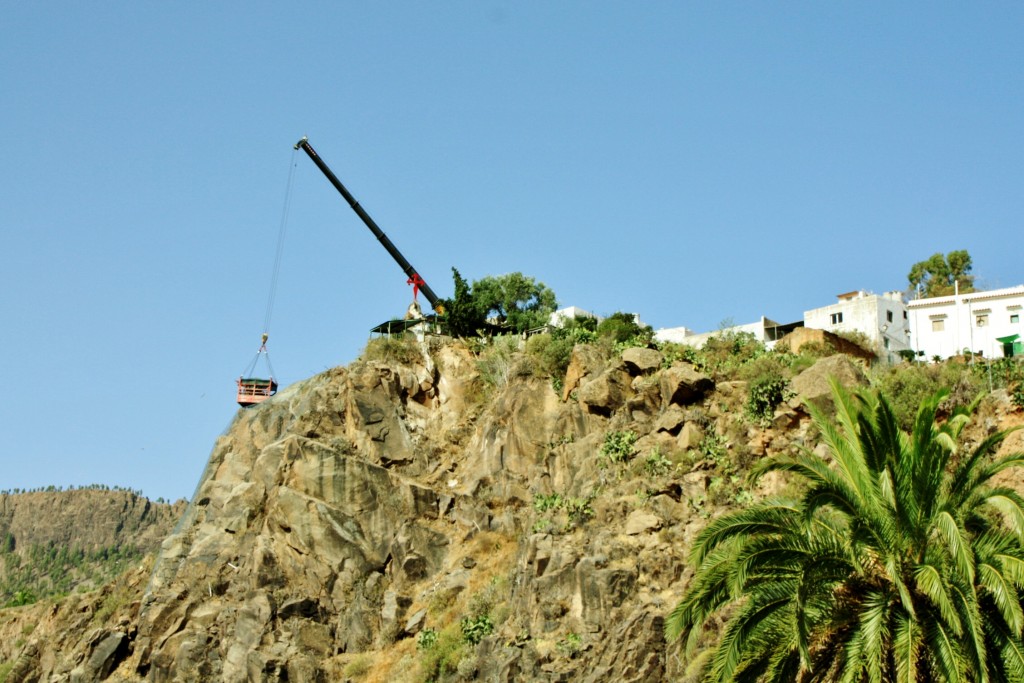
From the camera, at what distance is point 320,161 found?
61875 millimetres

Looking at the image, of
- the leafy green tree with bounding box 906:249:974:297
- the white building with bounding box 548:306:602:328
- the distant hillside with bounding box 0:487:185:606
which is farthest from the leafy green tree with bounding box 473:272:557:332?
the distant hillside with bounding box 0:487:185:606

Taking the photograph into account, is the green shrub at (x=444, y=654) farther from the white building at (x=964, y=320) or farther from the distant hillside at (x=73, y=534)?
the distant hillside at (x=73, y=534)

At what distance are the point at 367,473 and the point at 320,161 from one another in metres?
23.6

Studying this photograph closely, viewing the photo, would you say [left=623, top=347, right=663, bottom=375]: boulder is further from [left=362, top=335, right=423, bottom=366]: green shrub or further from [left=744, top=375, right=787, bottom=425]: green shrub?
[left=362, top=335, right=423, bottom=366]: green shrub

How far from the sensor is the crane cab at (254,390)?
53.5 metres

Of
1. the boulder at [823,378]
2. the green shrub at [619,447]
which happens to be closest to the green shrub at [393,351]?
the green shrub at [619,447]

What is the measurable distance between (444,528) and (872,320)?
2094cm

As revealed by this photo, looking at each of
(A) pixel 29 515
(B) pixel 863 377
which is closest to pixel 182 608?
(B) pixel 863 377

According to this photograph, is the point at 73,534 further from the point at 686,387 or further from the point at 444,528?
the point at 686,387

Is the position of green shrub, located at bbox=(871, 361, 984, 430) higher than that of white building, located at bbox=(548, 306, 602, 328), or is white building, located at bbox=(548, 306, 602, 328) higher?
white building, located at bbox=(548, 306, 602, 328)

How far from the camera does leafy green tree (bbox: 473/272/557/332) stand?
54.9m

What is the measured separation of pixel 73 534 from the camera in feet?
518

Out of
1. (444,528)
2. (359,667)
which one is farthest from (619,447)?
(359,667)

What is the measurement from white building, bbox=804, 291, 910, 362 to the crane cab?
24.3 m
